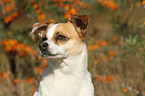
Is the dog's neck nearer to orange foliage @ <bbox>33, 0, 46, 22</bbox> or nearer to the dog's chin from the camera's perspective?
→ the dog's chin

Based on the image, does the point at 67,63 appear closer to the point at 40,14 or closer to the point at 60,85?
the point at 60,85

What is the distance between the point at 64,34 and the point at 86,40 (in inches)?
78.6

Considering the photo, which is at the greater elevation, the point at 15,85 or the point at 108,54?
the point at 108,54

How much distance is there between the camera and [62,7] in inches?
203

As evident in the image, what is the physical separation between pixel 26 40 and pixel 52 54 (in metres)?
2.72

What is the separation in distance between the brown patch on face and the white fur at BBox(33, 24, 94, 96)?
77 millimetres

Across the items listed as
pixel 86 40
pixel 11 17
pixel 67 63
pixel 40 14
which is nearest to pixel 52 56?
pixel 67 63

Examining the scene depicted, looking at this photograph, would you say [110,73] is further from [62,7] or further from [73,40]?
[73,40]

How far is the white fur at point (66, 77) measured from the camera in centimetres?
319

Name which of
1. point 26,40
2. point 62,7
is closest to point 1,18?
point 26,40

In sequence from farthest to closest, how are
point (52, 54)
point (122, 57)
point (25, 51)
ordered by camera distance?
point (25, 51)
point (122, 57)
point (52, 54)

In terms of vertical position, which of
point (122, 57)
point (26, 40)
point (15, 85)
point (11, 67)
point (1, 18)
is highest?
point (1, 18)

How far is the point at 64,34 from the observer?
3.35m

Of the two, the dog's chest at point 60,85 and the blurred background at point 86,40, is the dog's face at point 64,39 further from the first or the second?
the blurred background at point 86,40
